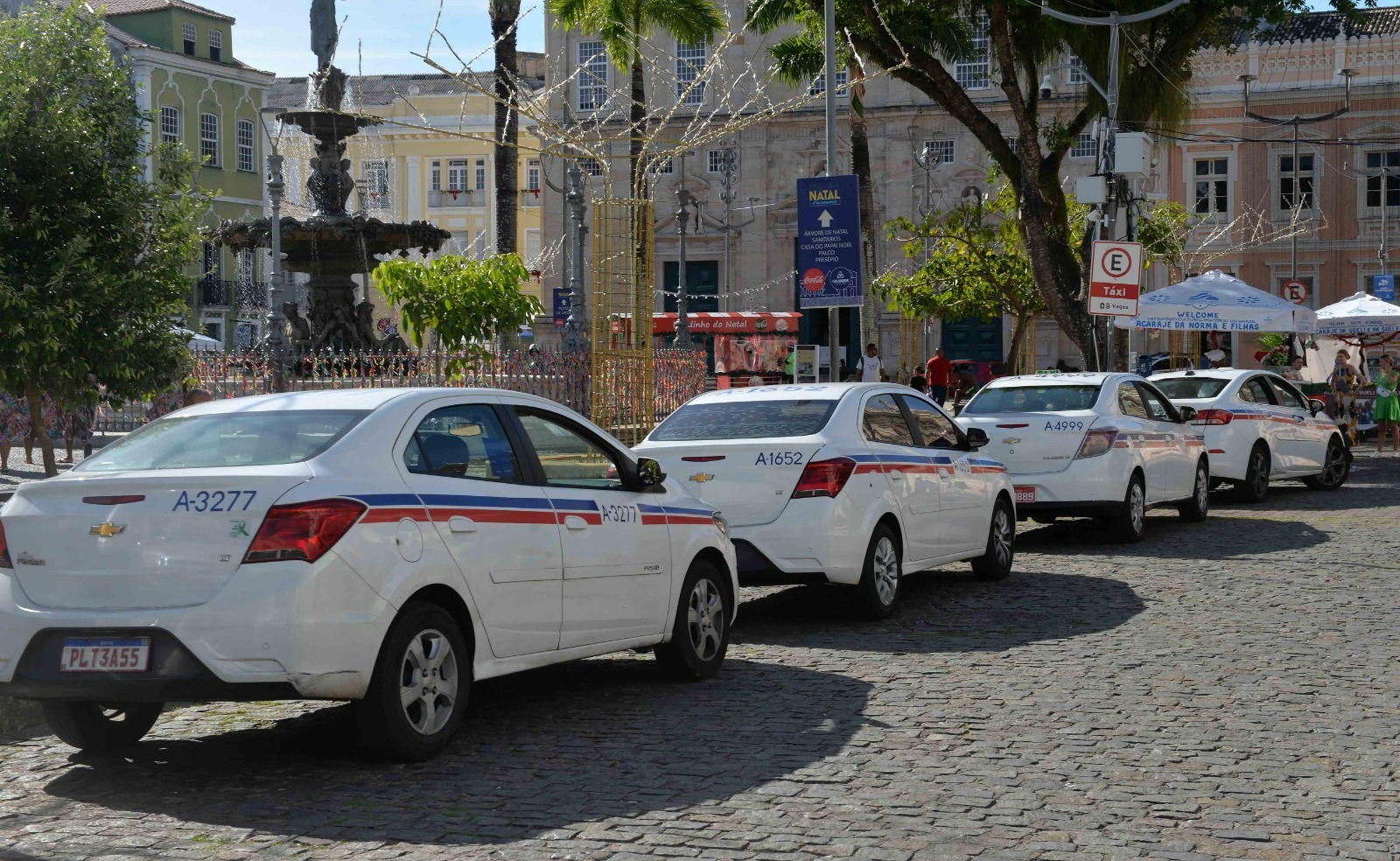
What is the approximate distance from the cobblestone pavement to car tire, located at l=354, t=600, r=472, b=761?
14cm

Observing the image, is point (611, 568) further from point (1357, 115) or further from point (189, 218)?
point (1357, 115)

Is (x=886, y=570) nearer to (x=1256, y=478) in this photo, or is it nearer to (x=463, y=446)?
(x=463, y=446)

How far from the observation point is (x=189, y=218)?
14.5m

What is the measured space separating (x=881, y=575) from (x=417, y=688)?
4.86 meters

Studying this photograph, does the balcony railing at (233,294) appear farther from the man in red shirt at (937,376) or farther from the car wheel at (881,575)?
the car wheel at (881,575)

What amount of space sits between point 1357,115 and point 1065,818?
184 feet

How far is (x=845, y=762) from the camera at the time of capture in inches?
282

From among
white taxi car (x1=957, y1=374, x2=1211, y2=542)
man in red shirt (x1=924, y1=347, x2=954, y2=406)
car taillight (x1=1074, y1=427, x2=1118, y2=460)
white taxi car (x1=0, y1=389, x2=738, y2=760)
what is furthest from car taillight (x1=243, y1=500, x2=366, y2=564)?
man in red shirt (x1=924, y1=347, x2=954, y2=406)

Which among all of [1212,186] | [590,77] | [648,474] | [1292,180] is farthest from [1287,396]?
[590,77]

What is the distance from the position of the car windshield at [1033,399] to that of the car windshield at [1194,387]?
4.59 m

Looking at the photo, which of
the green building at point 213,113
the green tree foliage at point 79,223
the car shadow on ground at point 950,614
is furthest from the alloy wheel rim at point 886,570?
the green building at point 213,113

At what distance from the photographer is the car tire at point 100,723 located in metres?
7.34

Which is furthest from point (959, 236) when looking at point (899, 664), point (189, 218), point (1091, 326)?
point (899, 664)

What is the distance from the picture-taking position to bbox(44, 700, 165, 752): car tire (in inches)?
289
